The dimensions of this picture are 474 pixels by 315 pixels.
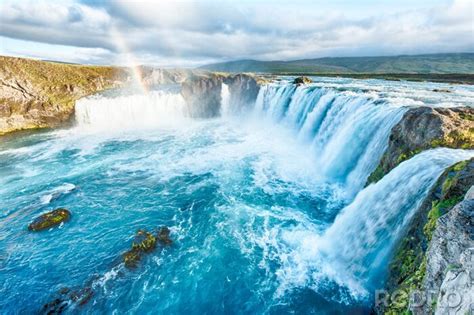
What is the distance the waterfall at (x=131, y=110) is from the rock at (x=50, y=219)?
29.6 metres

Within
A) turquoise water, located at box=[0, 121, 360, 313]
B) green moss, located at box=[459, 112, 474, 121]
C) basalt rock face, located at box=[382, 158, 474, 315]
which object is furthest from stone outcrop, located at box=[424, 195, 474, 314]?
green moss, located at box=[459, 112, 474, 121]

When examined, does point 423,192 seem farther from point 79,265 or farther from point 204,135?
point 204,135

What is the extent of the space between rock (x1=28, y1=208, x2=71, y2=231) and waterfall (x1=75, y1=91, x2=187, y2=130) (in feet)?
97.2

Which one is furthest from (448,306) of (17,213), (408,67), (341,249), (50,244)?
(408,67)

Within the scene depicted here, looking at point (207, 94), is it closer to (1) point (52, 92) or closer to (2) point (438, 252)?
(1) point (52, 92)

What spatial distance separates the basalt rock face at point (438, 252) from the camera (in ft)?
13.4

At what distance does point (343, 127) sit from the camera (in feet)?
66.8

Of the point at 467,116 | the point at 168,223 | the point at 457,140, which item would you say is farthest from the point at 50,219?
the point at 467,116

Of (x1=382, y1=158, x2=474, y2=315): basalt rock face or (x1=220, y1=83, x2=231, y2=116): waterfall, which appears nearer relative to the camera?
(x1=382, y1=158, x2=474, y2=315): basalt rock face

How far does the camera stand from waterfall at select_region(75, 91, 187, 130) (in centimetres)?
4666

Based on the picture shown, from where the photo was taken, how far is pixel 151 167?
24219mm

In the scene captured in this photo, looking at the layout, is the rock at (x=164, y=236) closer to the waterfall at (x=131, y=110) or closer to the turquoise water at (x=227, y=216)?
the turquoise water at (x=227, y=216)

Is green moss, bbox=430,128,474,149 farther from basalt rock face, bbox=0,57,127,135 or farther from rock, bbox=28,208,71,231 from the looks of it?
basalt rock face, bbox=0,57,127,135

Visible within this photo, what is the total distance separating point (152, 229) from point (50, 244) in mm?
5267
